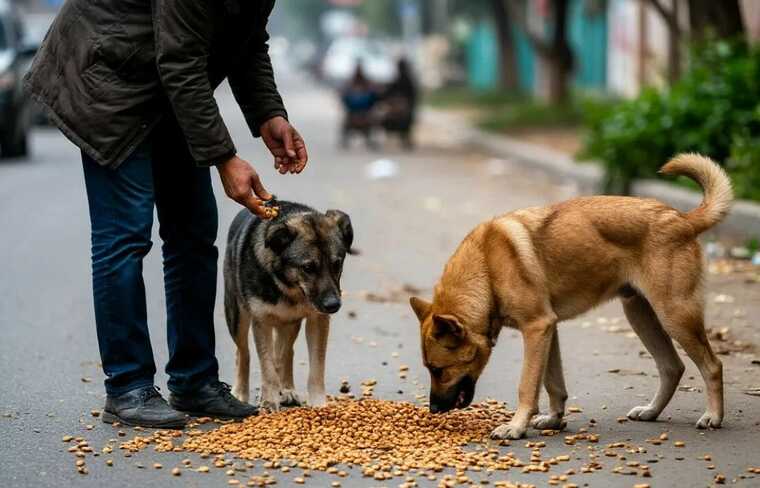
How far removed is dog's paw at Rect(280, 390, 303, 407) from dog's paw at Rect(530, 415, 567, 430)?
1.13m

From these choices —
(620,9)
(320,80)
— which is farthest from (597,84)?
(320,80)

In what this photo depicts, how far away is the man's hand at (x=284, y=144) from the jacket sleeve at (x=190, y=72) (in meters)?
0.51

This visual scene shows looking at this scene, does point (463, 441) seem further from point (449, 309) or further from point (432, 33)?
point (432, 33)

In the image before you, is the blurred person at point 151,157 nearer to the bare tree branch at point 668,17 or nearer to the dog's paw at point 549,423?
the dog's paw at point 549,423

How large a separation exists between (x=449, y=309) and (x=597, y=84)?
3582 centimetres

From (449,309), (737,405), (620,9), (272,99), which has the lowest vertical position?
(737,405)

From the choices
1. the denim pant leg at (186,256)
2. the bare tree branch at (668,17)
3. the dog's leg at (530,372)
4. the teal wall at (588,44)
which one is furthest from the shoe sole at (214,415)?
the teal wall at (588,44)

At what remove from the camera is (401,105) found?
23188 mm

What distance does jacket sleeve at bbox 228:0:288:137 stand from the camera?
18.9 feet

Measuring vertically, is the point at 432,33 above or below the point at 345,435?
above

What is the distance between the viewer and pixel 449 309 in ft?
17.5

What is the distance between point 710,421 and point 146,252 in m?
2.33

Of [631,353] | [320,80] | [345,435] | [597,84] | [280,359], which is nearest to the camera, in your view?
[345,435]

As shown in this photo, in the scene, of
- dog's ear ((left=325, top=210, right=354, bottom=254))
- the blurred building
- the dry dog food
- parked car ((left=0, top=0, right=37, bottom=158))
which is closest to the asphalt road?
the dry dog food
